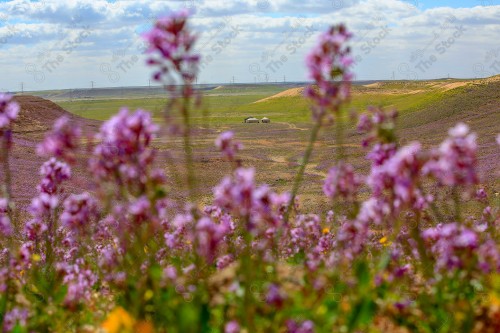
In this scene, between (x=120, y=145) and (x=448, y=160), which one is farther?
(x=120, y=145)

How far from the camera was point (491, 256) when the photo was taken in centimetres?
374

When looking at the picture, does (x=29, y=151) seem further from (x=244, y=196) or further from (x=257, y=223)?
(x=244, y=196)

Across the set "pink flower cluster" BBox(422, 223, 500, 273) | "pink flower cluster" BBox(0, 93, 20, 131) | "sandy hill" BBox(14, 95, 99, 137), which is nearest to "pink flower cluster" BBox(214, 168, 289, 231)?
"pink flower cluster" BBox(422, 223, 500, 273)

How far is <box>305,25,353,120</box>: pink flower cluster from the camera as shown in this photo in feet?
11.7

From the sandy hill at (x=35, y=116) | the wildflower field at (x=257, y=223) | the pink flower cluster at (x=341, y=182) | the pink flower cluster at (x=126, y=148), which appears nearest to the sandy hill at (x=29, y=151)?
the sandy hill at (x=35, y=116)

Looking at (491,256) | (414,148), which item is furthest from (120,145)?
(491,256)

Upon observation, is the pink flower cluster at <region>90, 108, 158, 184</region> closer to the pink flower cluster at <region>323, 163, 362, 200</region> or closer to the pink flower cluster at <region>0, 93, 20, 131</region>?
the pink flower cluster at <region>0, 93, 20, 131</region>

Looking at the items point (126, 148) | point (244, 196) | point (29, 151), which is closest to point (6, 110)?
point (126, 148)

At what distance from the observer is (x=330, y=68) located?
11.9ft

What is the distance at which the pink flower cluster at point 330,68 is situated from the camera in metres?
3.57

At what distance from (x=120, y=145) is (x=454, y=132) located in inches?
67.0

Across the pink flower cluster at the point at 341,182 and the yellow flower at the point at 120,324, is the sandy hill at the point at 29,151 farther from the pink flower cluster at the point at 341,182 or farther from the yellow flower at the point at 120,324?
the pink flower cluster at the point at 341,182

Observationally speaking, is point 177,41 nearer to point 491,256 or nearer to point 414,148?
point 414,148

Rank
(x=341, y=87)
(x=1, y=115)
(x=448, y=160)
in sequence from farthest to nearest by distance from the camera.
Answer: (x=1, y=115) < (x=341, y=87) < (x=448, y=160)
